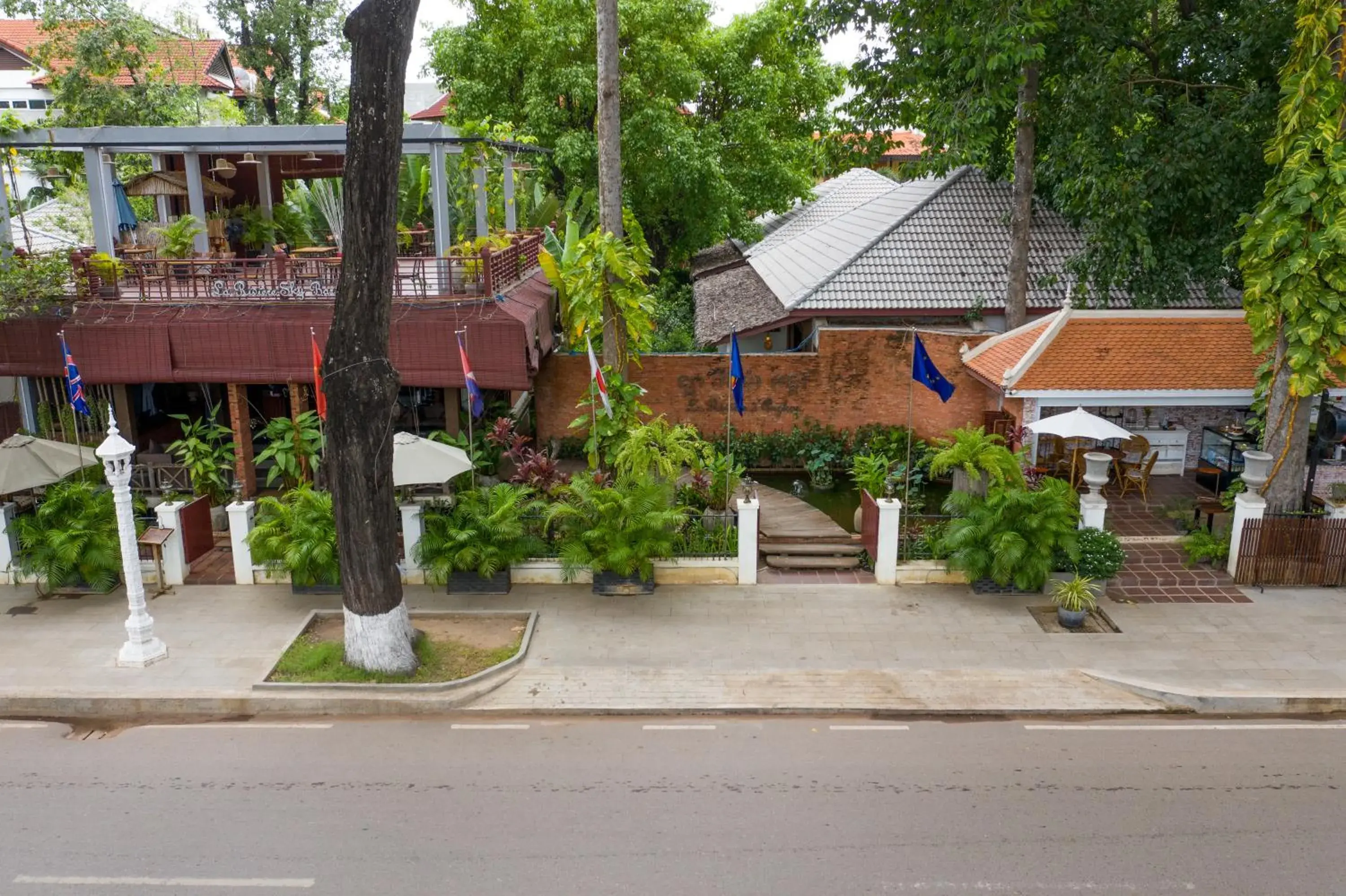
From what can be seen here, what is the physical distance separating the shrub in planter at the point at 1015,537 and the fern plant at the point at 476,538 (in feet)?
19.1

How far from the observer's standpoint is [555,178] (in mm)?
27875

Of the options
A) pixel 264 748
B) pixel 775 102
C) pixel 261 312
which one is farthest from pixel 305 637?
pixel 775 102

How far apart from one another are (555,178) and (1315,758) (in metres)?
23.0

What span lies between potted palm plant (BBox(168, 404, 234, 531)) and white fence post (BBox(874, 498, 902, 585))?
10121 millimetres

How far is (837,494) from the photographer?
59.6 feet

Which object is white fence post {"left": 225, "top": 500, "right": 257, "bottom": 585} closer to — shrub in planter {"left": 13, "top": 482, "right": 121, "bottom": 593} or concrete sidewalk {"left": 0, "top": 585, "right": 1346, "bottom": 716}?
concrete sidewalk {"left": 0, "top": 585, "right": 1346, "bottom": 716}

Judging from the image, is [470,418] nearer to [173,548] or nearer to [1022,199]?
[173,548]

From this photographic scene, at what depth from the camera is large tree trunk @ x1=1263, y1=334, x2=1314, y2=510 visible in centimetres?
1400

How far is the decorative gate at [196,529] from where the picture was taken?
14242 millimetres

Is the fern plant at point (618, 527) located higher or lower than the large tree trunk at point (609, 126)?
lower

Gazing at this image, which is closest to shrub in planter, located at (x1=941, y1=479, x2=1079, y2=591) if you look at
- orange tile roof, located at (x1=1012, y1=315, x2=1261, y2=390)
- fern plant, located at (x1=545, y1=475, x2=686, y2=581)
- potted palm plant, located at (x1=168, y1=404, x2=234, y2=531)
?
orange tile roof, located at (x1=1012, y1=315, x2=1261, y2=390)

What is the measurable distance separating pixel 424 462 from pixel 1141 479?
11.9 m

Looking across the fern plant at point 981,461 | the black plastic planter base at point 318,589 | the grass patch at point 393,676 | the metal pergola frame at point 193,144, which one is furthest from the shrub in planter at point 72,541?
the fern plant at point 981,461

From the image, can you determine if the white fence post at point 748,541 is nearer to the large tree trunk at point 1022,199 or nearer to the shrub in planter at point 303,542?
the shrub in planter at point 303,542
